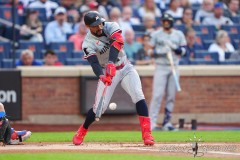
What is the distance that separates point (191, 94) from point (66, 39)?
301 cm

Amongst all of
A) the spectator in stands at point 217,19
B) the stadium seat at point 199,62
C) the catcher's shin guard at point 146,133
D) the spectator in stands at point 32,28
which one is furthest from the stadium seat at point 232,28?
the catcher's shin guard at point 146,133

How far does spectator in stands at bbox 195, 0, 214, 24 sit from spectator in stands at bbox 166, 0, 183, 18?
0.44 metres

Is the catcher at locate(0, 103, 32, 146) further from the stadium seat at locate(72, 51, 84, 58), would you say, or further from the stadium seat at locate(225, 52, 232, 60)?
the stadium seat at locate(225, 52, 232, 60)

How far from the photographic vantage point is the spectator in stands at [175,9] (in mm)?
19891

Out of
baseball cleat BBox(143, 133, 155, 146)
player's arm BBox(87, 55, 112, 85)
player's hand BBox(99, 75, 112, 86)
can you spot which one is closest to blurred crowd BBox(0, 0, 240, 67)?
player's arm BBox(87, 55, 112, 85)

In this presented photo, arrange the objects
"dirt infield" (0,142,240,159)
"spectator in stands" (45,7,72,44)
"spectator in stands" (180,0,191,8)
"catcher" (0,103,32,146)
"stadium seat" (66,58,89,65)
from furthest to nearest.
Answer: "spectator in stands" (180,0,191,8) → "spectator in stands" (45,7,72,44) → "stadium seat" (66,58,89,65) → "catcher" (0,103,32,146) → "dirt infield" (0,142,240,159)

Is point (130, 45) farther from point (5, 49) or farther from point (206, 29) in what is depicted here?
point (5, 49)

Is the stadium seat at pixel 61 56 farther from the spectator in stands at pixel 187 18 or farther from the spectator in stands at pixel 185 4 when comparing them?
the spectator in stands at pixel 185 4

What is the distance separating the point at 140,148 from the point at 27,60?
6953mm

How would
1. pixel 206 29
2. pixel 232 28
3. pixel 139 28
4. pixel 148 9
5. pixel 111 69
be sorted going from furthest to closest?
pixel 232 28
pixel 148 9
pixel 206 29
pixel 139 28
pixel 111 69

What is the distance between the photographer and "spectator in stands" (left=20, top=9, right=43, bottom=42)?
18.0m

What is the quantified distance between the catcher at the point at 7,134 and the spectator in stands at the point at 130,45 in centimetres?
673

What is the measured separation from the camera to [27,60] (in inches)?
677

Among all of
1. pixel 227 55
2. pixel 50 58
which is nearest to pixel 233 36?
pixel 227 55
